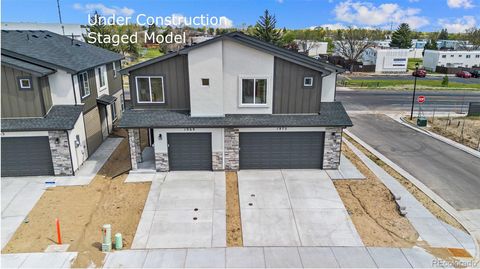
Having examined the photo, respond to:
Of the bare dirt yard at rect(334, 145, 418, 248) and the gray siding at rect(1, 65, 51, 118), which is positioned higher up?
the gray siding at rect(1, 65, 51, 118)

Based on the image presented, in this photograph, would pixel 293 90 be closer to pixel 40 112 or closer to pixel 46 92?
pixel 46 92

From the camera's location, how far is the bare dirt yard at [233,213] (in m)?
11.3

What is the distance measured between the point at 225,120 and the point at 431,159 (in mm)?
12743

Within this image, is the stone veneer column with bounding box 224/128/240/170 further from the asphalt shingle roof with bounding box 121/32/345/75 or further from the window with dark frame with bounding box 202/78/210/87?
the asphalt shingle roof with bounding box 121/32/345/75

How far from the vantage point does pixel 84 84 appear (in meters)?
18.6

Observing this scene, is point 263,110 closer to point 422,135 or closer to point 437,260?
point 437,260

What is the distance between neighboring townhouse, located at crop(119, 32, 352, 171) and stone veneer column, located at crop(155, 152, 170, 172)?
49 mm

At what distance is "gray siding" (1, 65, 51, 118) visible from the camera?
595 inches

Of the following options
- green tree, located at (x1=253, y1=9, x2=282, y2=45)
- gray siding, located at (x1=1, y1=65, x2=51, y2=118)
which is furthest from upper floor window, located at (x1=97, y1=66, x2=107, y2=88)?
green tree, located at (x1=253, y1=9, x2=282, y2=45)

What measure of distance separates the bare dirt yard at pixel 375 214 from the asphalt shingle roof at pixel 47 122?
13.3m

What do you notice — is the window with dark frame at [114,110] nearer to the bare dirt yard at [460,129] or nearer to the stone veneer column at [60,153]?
the stone veneer column at [60,153]

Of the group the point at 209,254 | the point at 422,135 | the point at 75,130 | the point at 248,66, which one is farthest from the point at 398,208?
the point at 75,130

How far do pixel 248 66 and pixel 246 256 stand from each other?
922cm

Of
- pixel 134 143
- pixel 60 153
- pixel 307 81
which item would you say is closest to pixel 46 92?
pixel 60 153
